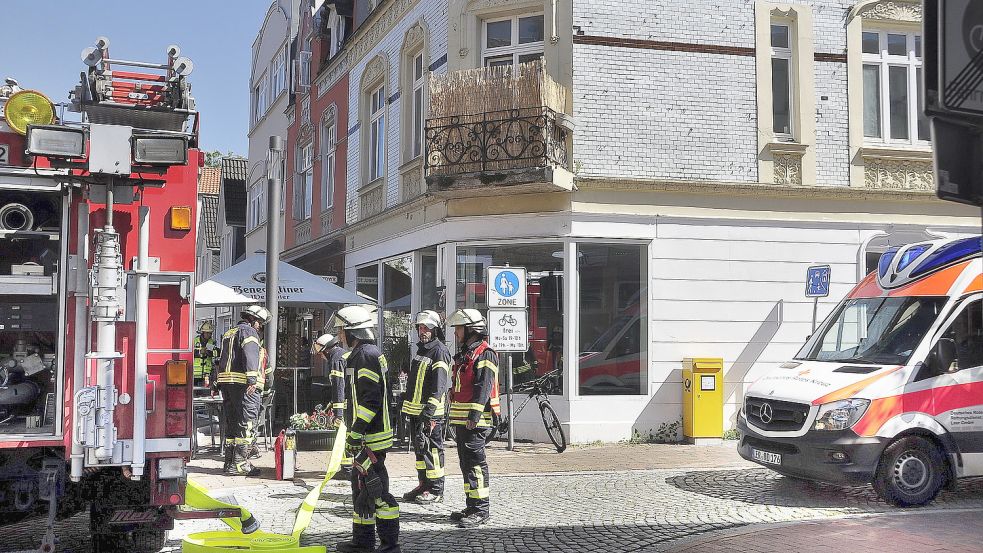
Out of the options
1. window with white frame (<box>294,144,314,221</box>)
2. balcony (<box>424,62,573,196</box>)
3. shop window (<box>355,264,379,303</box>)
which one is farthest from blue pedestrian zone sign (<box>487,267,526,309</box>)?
window with white frame (<box>294,144,314,221</box>)

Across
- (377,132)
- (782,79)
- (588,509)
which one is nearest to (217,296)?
(377,132)

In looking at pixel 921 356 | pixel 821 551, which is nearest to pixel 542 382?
pixel 921 356

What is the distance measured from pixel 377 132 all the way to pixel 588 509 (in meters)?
12.2

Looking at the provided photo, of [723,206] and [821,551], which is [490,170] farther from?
[821,551]

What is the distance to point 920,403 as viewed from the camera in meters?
8.66

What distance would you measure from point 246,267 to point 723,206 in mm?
7692

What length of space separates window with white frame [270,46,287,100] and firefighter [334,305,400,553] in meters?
22.6

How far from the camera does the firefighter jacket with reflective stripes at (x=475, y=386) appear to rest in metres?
8.00

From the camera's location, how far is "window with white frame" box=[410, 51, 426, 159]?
55.6 feet

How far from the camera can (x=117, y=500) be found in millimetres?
5918

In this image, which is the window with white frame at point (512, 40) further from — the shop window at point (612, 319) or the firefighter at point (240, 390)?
the firefighter at point (240, 390)

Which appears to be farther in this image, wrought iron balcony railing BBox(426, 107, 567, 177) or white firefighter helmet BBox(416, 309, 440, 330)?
wrought iron balcony railing BBox(426, 107, 567, 177)

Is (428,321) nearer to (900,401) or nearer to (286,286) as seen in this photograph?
(900,401)

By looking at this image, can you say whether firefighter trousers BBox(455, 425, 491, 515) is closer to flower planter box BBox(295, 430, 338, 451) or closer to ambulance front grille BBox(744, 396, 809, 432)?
ambulance front grille BBox(744, 396, 809, 432)
